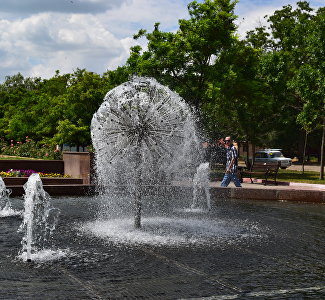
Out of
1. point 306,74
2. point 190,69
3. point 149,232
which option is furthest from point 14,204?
point 306,74

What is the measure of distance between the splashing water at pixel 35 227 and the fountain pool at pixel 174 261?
6.6 inches

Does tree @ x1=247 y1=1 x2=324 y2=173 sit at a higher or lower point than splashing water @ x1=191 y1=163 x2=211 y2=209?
higher

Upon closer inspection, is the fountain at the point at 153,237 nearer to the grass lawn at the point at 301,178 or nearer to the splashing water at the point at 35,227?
the splashing water at the point at 35,227

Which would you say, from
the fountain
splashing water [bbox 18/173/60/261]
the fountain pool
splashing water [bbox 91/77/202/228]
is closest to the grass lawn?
the fountain

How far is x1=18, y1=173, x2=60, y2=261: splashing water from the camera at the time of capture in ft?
24.8

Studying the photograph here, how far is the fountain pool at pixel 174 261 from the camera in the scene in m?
5.91

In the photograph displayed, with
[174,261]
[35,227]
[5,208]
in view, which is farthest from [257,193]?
[174,261]

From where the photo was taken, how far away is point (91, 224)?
10695mm

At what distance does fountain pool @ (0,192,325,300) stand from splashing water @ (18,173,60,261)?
17cm

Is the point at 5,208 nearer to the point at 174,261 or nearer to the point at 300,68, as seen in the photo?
the point at 174,261

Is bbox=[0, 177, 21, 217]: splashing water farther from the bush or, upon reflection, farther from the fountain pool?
the bush

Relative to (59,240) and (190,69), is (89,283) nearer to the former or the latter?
(59,240)

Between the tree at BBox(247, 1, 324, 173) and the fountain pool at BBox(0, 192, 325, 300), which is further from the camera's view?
the tree at BBox(247, 1, 324, 173)

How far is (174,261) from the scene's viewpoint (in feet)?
24.3
